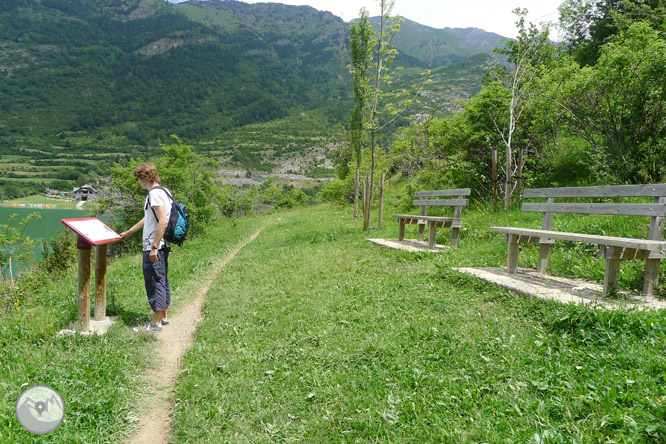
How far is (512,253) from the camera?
6281 mm

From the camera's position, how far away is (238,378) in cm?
439

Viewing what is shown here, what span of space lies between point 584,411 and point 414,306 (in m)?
2.74

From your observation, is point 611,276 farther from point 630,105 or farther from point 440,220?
point 630,105

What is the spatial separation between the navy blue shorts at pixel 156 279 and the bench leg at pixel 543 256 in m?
6.00

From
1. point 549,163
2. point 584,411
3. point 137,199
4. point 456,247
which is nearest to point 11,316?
point 584,411

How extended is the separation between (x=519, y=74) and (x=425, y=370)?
12.1 metres

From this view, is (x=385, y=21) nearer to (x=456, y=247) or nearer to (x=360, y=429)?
(x=456, y=247)

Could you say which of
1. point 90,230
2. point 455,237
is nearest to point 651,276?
point 455,237

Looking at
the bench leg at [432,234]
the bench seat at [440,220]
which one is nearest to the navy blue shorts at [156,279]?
the bench leg at [432,234]

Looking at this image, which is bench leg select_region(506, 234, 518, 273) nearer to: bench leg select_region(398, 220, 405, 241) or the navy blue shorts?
bench leg select_region(398, 220, 405, 241)

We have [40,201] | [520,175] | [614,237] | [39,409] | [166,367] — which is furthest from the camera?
[40,201]

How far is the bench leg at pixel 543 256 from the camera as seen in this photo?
6.17 m

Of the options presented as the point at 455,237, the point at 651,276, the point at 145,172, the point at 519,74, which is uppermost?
the point at 519,74

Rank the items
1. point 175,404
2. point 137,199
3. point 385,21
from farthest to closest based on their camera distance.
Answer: point 137,199, point 385,21, point 175,404
